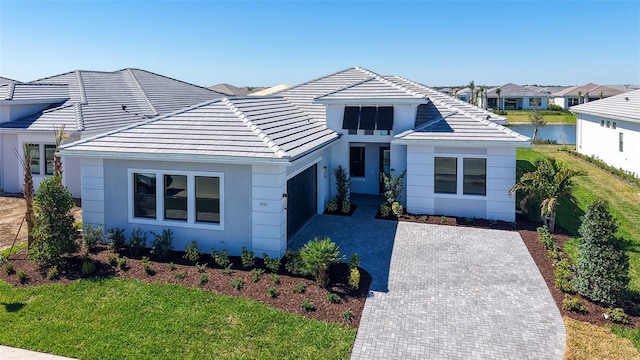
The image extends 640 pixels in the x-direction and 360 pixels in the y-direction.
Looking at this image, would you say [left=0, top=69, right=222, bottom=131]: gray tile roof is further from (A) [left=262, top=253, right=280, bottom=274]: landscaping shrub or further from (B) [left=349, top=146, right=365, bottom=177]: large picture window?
(A) [left=262, top=253, right=280, bottom=274]: landscaping shrub

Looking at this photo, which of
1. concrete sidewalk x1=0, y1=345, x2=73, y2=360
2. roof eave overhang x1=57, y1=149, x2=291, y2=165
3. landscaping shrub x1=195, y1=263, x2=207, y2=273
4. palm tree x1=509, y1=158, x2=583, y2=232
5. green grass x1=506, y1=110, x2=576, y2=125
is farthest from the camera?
green grass x1=506, y1=110, x2=576, y2=125

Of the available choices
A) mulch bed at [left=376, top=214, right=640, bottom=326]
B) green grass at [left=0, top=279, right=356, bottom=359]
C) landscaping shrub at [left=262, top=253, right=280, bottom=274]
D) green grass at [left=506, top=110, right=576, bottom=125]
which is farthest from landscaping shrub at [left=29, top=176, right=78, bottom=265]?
green grass at [left=506, top=110, right=576, bottom=125]

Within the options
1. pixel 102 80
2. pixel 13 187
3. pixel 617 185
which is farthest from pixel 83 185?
pixel 617 185

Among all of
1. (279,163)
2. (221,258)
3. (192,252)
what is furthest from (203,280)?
(279,163)

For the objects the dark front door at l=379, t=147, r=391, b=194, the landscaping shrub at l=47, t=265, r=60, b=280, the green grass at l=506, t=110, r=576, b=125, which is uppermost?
the green grass at l=506, t=110, r=576, b=125

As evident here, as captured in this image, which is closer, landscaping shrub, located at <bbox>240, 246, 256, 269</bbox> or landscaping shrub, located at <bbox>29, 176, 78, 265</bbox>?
landscaping shrub, located at <bbox>29, 176, 78, 265</bbox>
